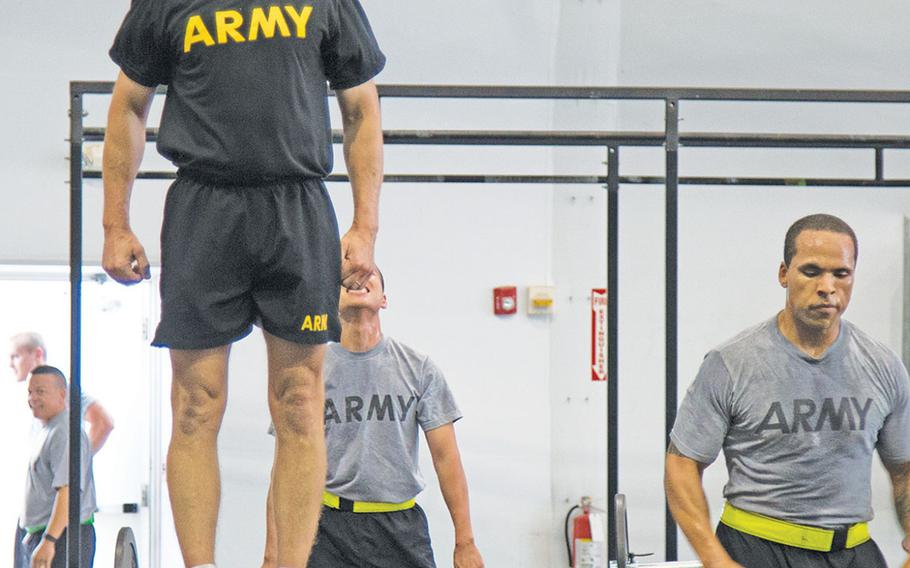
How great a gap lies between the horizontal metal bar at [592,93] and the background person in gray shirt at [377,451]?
86 centimetres

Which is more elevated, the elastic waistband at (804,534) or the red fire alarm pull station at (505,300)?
the red fire alarm pull station at (505,300)

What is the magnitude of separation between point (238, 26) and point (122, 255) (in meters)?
0.42

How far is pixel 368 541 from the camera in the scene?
367 centimetres

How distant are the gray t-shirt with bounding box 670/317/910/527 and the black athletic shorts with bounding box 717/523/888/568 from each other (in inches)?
3.0

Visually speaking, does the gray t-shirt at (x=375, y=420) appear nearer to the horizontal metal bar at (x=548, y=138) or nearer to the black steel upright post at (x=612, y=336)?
the black steel upright post at (x=612, y=336)

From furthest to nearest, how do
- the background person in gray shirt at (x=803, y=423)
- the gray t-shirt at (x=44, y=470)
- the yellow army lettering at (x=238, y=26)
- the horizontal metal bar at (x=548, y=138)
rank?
the gray t-shirt at (x=44, y=470) < the horizontal metal bar at (x=548, y=138) < the background person in gray shirt at (x=803, y=423) < the yellow army lettering at (x=238, y=26)

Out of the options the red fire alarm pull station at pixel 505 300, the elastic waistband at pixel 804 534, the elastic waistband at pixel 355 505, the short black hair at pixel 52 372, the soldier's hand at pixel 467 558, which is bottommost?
the soldier's hand at pixel 467 558

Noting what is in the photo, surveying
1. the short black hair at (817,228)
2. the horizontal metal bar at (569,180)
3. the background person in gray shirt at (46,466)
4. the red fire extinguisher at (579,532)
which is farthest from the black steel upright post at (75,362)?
the red fire extinguisher at (579,532)

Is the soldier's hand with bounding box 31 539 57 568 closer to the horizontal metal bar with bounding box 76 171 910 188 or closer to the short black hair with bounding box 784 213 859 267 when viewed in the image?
the horizontal metal bar with bounding box 76 171 910 188

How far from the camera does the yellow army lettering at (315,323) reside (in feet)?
6.16

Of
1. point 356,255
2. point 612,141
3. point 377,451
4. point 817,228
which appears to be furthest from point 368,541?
point 356,255

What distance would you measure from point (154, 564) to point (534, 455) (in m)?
1.93

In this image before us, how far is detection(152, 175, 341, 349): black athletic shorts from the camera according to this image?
186 cm

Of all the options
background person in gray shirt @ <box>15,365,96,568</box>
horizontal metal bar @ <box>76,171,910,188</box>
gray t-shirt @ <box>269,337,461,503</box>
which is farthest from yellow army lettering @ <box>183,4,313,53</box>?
background person in gray shirt @ <box>15,365,96,568</box>
